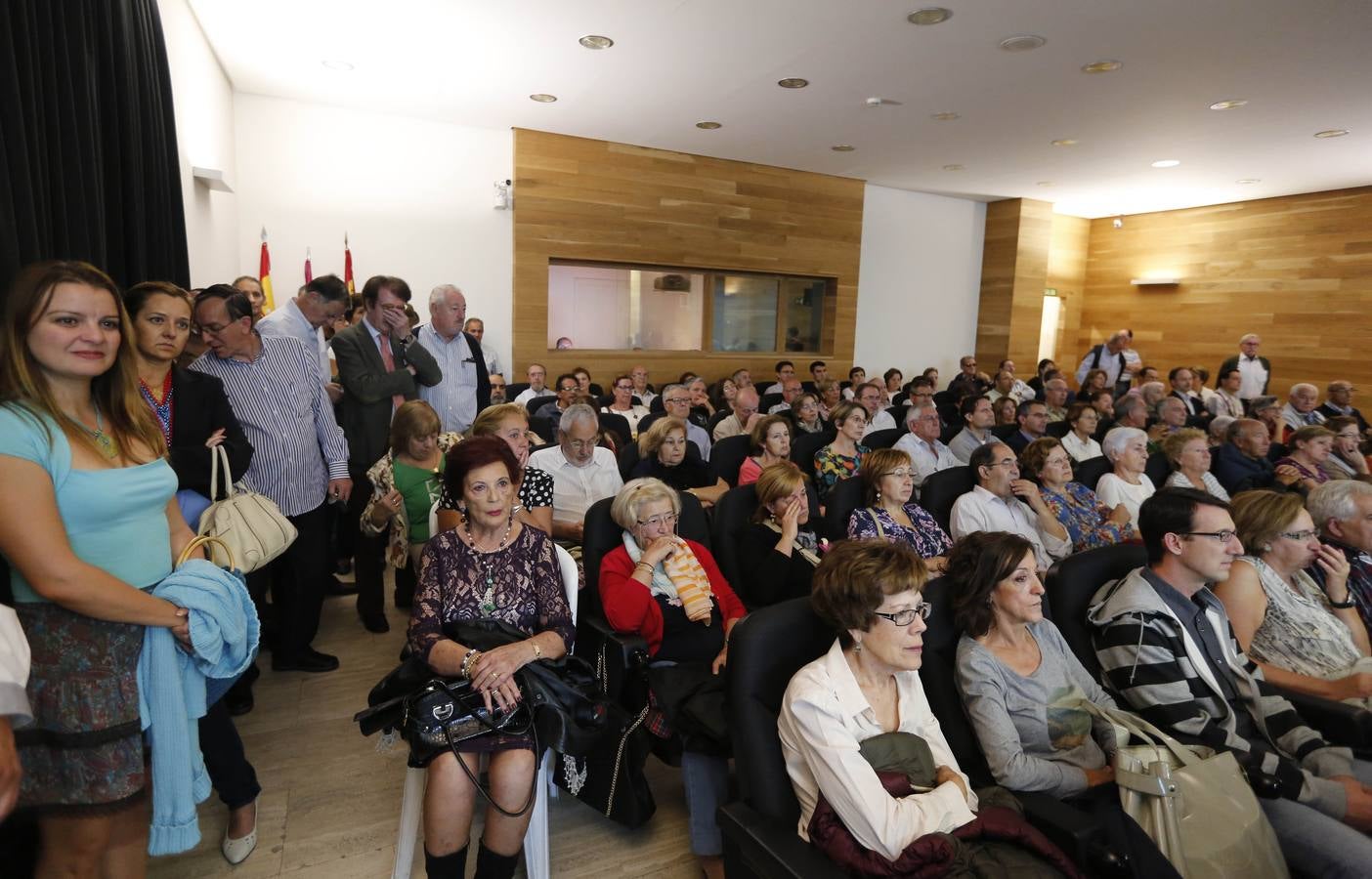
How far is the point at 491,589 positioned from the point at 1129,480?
3.75 metres

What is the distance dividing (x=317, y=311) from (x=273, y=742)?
77.8 inches

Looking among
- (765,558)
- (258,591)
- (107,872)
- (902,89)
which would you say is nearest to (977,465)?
(765,558)

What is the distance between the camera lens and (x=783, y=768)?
66.0 inches

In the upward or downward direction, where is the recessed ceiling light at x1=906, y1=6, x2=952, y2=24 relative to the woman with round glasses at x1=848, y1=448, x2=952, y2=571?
upward

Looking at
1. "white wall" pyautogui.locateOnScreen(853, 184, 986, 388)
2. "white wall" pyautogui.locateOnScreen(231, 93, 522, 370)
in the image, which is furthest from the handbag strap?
"white wall" pyautogui.locateOnScreen(853, 184, 986, 388)

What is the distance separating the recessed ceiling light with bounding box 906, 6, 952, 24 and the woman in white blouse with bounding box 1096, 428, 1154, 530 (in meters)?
2.86

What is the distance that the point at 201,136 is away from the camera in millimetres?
5133

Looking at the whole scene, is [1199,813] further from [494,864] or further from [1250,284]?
[1250,284]

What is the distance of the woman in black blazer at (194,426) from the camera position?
207 centimetres

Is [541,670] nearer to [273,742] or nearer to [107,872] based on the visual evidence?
[107,872]

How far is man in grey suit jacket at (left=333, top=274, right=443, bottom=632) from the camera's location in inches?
143

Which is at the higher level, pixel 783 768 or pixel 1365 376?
pixel 1365 376

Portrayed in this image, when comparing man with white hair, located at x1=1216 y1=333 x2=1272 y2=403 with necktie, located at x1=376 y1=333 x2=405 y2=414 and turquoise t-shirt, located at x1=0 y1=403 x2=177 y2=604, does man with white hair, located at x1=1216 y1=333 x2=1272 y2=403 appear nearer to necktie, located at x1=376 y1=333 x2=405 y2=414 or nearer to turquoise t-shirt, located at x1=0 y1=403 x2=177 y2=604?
necktie, located at x1=376 y1=333 x2=405 y2=414

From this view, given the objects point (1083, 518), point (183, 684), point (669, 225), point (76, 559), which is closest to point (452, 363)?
point (183, 684)
